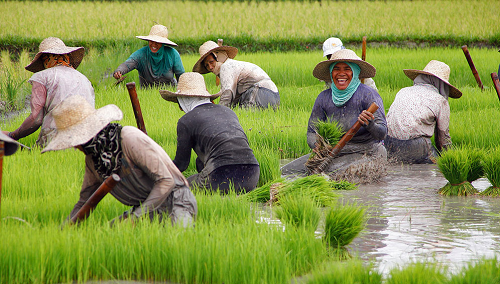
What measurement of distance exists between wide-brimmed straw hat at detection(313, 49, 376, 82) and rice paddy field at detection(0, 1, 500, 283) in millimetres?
1021

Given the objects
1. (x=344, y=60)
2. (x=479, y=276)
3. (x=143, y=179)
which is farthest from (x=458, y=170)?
(x=143, y=179)

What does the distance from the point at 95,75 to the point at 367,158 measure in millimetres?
6804

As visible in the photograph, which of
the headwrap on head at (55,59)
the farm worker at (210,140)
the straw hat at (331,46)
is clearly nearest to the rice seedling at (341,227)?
the farm worker at (210,140)

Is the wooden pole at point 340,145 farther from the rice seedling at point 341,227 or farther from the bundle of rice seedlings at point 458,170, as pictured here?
the rice seedling at point 341,227

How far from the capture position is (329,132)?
19.1 ft

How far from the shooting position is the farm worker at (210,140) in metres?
5.00

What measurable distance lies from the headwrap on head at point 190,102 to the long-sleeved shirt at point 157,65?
4.45 m

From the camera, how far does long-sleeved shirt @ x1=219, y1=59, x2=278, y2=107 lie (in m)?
8.01

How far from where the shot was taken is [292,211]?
3.95 metres

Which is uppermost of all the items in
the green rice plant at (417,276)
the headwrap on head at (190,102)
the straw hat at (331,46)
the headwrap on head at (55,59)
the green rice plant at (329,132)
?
the straw hat at (331,46)

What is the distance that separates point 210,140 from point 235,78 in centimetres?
327

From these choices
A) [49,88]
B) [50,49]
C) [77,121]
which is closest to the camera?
[77,121]

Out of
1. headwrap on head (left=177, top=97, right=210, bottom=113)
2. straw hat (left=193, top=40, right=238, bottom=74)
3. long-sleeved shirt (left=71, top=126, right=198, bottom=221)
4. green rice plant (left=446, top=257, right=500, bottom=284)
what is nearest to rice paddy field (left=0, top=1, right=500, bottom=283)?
green rice plant (left=446, top=257, right=500, bottom=284)

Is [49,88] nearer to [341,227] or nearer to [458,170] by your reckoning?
[341,227]
